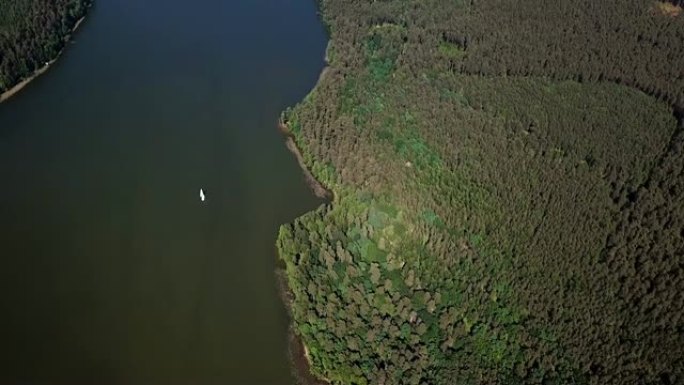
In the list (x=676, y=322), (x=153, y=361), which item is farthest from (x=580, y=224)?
(x=153, y=361)

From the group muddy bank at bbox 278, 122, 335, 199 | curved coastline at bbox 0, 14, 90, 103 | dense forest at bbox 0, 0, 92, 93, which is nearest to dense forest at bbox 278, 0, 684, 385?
muddy bank at bbox 278, 122, 335, 199

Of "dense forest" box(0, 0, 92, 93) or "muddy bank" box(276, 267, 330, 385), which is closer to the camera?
"muddy bank" box(276, 267, 330, 385)

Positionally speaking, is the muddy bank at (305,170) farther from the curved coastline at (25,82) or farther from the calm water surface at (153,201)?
the curved coastline at (25,82)

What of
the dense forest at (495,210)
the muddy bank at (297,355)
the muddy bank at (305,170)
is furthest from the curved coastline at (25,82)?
the muddy bank at (297,355)

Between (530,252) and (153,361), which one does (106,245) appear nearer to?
(153,361)

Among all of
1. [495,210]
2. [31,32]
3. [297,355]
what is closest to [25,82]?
[31,32]

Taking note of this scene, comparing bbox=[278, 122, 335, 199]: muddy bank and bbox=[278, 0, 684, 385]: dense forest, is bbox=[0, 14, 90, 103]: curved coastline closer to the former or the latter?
bbox=[278, 122, 335, 199]: muddy bank
